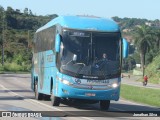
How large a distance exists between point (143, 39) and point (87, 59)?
4474 inches

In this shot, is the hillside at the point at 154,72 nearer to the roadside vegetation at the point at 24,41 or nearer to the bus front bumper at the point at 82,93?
the roadside vegetation at the point at 24,41

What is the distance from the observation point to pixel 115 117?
61.4ft

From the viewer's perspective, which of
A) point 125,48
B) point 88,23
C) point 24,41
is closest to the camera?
point 125,48

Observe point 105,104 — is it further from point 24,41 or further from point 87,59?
point 24,41

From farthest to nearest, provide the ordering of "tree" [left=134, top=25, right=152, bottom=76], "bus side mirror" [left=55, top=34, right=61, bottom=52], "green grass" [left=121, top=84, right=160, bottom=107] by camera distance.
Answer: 1. "tree" [left=134, top=25, right=152, bottom=76]
2. "green grass" [left=121, top=84, right=160, bottom=107]
3. "bus side mirror" [left=55, top=34, right=61, bottom=52]

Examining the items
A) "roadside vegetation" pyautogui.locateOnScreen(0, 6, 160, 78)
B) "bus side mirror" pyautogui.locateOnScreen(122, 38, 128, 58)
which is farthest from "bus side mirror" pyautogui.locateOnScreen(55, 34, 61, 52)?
"roadside vegetation" pyautogui.locateOnScreen(0, 6, 160, 78)

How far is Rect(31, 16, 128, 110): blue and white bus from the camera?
66.7 ft

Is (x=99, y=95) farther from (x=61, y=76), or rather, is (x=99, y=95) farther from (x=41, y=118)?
(x=41, y=118)

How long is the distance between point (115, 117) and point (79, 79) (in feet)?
7.81

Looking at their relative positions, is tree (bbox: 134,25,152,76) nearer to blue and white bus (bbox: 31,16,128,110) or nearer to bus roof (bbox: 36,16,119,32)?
bus roof (bbox: 36,16,119,32)

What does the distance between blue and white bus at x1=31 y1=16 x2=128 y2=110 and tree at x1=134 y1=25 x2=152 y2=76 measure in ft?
368

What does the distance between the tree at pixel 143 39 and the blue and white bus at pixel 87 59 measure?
112 meters

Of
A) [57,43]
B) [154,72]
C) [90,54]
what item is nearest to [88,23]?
[90,54]

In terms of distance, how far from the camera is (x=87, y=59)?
802 inches
